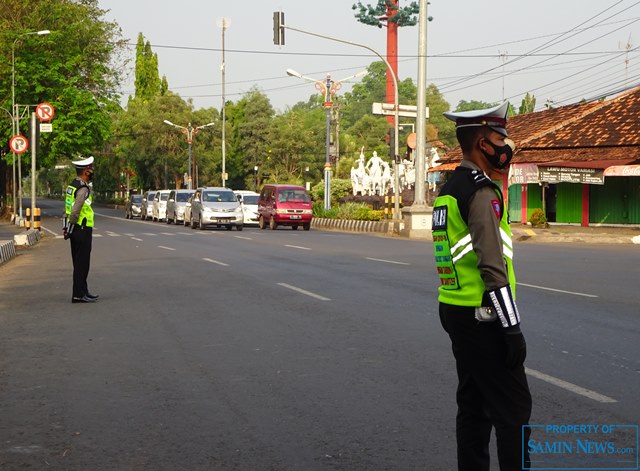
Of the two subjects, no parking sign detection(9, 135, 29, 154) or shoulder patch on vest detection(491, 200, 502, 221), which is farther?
no parking sign detection(9, 135, 29, 154)

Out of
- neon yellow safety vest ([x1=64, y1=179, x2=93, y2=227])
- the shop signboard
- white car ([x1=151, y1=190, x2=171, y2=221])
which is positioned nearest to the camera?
neon yellow safety vest ([x1=64, y1=179, x2=93, y2=227])

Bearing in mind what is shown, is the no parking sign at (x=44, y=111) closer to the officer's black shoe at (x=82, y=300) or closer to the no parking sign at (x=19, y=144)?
the no parking sign at (x=19, y=144)

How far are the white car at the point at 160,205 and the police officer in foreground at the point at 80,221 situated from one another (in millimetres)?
39522

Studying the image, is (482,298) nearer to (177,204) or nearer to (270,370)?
(270,370)

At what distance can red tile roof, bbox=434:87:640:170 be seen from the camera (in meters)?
35.3

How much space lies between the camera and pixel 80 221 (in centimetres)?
1182

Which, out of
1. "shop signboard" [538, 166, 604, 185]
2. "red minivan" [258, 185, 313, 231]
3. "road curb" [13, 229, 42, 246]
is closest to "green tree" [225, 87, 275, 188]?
"red minivan" [258, 185, 313, 231]

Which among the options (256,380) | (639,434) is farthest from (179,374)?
(639,434)

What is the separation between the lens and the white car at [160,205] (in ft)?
170

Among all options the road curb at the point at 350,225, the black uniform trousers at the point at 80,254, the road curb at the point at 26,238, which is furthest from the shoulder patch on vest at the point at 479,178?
the road curb at the point at 350,225

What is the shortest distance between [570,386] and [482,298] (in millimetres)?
3134

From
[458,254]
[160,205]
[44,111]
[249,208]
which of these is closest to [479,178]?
[458,254]

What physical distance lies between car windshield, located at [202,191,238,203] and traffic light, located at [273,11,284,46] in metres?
8.69

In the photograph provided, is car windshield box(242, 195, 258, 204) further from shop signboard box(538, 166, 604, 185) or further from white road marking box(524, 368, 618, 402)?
white road marking box(524, 368, 618, 402)
